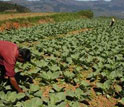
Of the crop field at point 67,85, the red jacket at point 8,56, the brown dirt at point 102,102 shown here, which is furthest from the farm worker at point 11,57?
the brown dirt at point 102,102

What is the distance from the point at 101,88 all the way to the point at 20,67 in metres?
2.65

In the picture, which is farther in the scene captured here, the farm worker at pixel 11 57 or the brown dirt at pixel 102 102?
the brown dirt at pixel 102 102

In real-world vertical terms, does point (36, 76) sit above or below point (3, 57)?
below

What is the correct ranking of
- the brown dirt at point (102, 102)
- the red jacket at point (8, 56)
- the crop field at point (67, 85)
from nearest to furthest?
the red jacket at point (8, 56), the crop field at point (67, 85), the brown dirt at point (102, 102)

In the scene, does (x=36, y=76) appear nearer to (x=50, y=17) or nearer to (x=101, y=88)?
(x=101, y=88)

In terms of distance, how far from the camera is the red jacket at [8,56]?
16.8 feet

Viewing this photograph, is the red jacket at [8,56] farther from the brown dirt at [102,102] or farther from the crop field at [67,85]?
the brown dirt at [102,102]

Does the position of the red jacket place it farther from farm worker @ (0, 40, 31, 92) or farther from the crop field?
the crop field

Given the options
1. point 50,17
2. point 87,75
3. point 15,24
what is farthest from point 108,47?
point 50,17

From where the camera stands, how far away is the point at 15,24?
26641 mm

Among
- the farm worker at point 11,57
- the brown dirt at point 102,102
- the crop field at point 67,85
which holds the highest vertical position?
the farm worker at point 11,57

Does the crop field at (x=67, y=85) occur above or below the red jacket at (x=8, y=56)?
below

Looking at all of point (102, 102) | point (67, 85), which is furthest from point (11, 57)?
point (102, 102)

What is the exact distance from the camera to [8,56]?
204 inches
